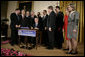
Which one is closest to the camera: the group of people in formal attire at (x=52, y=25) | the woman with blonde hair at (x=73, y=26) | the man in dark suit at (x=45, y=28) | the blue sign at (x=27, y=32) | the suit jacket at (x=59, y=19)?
the woman with blonde hair at (x=73, y=26)

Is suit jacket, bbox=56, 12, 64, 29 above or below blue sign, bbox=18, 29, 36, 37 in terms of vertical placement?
above

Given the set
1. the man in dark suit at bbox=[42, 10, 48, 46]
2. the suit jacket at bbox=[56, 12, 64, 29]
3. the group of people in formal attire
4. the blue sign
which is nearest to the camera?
the group of people in formal attire

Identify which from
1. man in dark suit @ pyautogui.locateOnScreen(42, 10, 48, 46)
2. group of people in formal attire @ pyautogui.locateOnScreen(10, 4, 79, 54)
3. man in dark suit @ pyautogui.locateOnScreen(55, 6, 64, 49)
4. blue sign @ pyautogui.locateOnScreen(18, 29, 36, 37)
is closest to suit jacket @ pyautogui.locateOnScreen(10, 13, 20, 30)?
group of people in formal attire @ pyautogui.locateOnScreen(10, 4, 79, 54)

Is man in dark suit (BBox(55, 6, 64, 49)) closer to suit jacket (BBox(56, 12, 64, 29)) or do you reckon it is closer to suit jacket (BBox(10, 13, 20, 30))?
suit jacket (BBox(56, 12, 64, 29))

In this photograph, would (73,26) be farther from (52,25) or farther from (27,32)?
(27,32)

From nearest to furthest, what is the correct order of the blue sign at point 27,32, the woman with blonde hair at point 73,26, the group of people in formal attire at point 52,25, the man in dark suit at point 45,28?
the woman with blonde hair at point 73,26 → the group of people in formal attire at point 52,25 → the blue sign at point 27,32 → the man in dark suit at point 45,28

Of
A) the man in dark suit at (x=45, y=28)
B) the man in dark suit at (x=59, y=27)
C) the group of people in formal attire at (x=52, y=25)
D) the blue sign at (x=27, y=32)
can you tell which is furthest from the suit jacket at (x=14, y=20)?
the man in dark suit at (x=59, y=27)

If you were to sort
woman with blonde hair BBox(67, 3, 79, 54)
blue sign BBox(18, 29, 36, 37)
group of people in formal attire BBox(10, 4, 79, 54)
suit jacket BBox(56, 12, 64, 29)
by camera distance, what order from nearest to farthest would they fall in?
1. woman with blonde hair BBox(67, 3, 79, 54)
2. group of people in formal attire BBox(10, 4, 79, 54)
3. blue sign BBox(18, 29, 36, 37)
4. suit jacket BBox(56, 12, 64, 29)

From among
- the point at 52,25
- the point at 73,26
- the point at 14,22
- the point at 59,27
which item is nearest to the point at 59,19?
the point at 59,27

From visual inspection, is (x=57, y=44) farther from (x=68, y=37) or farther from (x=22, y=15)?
(x=22, y=15)

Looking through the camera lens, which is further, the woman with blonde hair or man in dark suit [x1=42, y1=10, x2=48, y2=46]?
man in dark suit [x1=42, y1=10, x2=48, y2=46]

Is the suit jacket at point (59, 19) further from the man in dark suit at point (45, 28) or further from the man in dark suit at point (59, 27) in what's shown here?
the man in dark suit at point (45, 28)

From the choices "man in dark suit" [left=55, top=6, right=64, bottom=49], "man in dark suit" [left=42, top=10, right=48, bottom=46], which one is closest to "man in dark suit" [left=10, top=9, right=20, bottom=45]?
"man in dark suit" [left=42, top=10, right=48, bottom=46]

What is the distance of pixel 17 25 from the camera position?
15.8 feet
